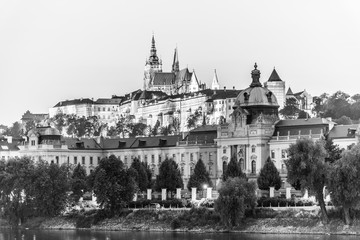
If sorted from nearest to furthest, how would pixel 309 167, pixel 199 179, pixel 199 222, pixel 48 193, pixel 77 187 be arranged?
pixel 309 167 < pixel 199 222 < pixel 48 193 < pixel 77 187 < pixel 199 179

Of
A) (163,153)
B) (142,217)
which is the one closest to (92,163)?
(163,153)

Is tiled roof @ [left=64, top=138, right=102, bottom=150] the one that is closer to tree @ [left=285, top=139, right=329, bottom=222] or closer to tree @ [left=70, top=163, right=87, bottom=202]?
tree @ [left=70, top=163, right=87, bottom=202]

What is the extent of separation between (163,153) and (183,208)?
44822 millimetres

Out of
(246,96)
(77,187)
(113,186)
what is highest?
(246,96)

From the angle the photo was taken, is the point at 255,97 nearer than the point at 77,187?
No

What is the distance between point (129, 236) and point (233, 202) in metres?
10.1

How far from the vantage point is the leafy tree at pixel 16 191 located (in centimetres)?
11200

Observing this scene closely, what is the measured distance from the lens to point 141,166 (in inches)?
4921

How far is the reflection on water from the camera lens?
90562mm

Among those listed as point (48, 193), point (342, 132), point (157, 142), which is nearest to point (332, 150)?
point (342, 132)

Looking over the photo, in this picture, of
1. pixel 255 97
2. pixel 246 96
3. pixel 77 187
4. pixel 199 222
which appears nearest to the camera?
pixel 199 222

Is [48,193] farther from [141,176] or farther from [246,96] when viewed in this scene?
[246,96]

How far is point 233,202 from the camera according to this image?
315 ft

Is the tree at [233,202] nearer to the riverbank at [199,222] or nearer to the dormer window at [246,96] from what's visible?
the riverbank at [199,222]
